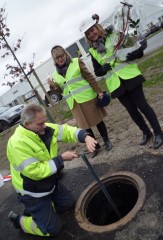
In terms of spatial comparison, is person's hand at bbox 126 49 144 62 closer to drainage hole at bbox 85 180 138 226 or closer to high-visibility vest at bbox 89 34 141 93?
high-visibility vest at bbox 89 34 141 93

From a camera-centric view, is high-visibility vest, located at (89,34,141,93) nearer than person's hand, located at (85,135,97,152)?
No

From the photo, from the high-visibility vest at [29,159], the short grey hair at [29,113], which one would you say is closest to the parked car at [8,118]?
the high-visibility vest at [29,159]

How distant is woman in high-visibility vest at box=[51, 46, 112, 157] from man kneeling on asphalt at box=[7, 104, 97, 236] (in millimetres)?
1161

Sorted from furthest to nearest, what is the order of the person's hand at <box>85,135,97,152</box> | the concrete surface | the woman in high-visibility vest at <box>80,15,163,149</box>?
1. the woman in high-visibility vest at <box>80,15,163,149</box>
2. the person's hand at <box>85,135,97,152</box>
3. the concrete surface

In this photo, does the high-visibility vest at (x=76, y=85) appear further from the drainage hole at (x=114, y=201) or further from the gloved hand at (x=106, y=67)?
the drainage hole at (x=114, y=201)

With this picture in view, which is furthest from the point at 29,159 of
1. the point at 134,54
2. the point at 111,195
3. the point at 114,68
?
the point at 134,54

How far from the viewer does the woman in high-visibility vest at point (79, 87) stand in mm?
4867

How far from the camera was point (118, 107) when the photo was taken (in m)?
7.68

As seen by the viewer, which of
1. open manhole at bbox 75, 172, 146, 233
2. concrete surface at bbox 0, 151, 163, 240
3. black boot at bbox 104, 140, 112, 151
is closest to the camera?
concrete surface at bbox 0, 151, 163, 240

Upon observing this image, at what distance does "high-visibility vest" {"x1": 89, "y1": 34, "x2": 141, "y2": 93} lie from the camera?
4359 millimetres

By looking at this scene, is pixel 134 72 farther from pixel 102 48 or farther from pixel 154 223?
pixel 154 223

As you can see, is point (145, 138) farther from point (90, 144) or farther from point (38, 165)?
point (38, 165)

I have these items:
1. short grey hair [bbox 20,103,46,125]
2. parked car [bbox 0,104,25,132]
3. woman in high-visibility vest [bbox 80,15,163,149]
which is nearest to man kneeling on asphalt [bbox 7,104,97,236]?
short grey hair [bbox 20,103,46,125]

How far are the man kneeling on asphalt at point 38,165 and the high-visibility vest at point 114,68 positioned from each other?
1053 mm
